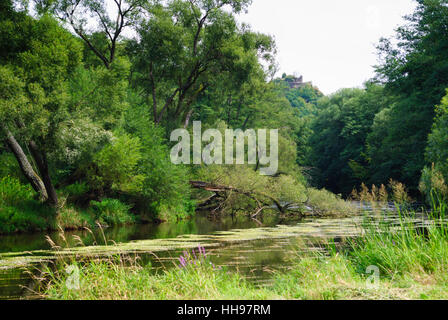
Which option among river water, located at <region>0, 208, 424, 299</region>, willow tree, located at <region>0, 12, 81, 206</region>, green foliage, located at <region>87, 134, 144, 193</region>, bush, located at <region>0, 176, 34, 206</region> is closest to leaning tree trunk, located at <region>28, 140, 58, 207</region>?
willow tree, located at <region>0, 12, 81, 206</region>

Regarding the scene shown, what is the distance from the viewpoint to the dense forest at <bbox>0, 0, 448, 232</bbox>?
15.9m

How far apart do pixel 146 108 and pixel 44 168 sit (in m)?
10.0

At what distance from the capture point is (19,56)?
51.5ft

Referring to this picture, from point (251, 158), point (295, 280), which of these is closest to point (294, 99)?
→ point (251, 158)

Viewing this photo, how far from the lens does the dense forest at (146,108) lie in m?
15.9

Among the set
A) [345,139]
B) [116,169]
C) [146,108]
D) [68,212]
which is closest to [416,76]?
[146,108]

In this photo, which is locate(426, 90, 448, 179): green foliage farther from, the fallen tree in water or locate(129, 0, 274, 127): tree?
locate(129, 0, 274, 127): tree

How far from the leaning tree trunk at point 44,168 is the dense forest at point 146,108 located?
0.04 m

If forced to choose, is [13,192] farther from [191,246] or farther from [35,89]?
[191,246]

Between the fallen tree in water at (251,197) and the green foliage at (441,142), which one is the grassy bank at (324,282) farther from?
the green foliage at (441,142)

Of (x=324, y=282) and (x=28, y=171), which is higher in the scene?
(x=28, y=171)

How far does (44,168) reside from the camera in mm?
16375

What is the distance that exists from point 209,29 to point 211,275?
73.6ft

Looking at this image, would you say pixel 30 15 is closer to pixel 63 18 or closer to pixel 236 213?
pixel 63 18
